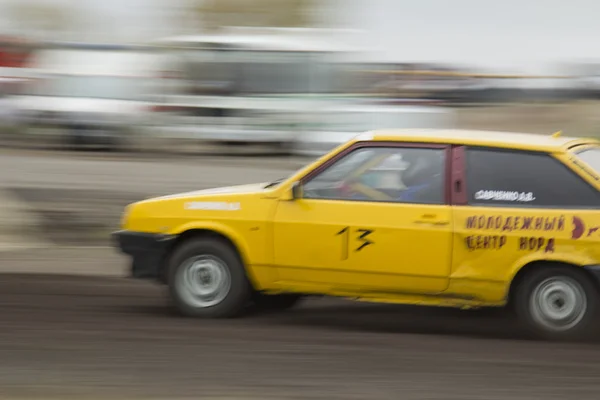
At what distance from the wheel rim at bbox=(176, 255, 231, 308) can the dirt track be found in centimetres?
21

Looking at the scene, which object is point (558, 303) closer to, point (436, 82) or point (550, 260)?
point (550, 260)

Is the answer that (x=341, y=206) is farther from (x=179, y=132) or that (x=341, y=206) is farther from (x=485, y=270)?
(x=179, y=132)

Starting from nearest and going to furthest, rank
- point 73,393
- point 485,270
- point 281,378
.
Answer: point 73,393
point 281,378
point 485,270

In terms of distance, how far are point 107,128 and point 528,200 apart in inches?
695

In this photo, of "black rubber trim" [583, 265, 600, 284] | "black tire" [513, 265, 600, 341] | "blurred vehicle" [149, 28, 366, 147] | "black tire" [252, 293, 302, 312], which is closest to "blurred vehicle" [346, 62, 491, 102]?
"blurred vehicle" [149, 28, 366, 147]

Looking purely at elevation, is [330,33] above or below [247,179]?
above

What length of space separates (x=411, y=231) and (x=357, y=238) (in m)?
0.37

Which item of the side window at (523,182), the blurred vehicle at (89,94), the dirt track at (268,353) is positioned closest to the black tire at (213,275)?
the dirt track at (268,353)

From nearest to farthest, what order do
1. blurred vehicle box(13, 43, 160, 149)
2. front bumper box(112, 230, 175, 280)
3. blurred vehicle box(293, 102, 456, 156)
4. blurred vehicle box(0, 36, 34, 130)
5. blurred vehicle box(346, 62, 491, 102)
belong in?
front bumper box(112, 230, 175, 280) < blurred vehicle box(293, 102, 456, 156) < blurred vehicle box(13, 43, 160, 149) < blurred vehicle box(0, 36, 34, 130) < blurred vehicle box(346, 62, 491, 102)

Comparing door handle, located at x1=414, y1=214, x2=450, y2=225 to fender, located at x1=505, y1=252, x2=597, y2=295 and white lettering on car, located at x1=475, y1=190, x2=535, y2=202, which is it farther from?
fender, located at x1=505, y1=252, x2=597, y2=295

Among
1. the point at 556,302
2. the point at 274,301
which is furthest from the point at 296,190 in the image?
the point at 556,302

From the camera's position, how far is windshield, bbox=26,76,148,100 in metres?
24.1

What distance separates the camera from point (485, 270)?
769 cm

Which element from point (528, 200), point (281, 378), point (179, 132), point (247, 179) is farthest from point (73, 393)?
point (179, 132)
